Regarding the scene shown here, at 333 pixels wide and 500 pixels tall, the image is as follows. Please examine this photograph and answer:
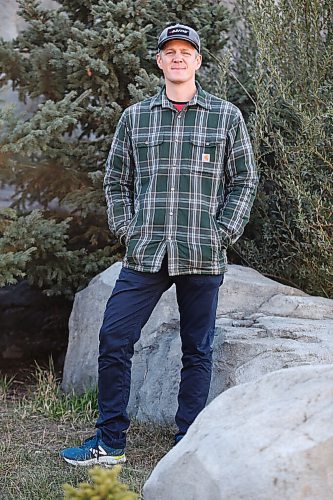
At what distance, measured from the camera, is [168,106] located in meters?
4.31

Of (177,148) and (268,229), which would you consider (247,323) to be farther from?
(177,148)

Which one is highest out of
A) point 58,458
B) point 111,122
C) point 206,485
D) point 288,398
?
point 111,122

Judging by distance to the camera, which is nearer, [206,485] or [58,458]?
[206,485]

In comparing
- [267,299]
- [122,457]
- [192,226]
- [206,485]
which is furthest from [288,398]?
[267,299]

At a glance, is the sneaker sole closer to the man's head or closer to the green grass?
the green grass

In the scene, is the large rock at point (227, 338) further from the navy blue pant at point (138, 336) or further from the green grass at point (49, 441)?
the navy blue pant at point (138, 336)

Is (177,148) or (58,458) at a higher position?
(177,148)

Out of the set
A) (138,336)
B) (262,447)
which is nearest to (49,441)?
(138,336)

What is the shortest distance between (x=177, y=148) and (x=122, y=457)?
1693mm

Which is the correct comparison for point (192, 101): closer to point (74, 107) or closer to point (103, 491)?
point (74, 107)

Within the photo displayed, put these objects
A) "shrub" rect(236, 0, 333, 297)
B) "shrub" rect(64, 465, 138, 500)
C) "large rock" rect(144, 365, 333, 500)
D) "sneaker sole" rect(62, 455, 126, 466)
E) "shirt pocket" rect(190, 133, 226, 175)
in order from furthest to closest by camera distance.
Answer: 1. "shrub" rect(236, 0, 333, 297)
2. "sneaker sole" rect(62, 455, 126, 466)
3. "shirt pocket" rect(190, 133, 226, 175)
4. "large rock" rect(144, 365, 333, 500)
5. "shrub" rect(64, 465, 138, 500)

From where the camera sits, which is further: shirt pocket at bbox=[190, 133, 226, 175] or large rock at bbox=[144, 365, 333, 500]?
shirt pocket at bbox=[190, 133, 226, 175]

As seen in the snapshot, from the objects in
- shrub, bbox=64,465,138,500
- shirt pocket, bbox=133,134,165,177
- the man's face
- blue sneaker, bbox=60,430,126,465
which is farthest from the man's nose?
shrub, bbox=64,465,138,500

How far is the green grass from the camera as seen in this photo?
417cm
